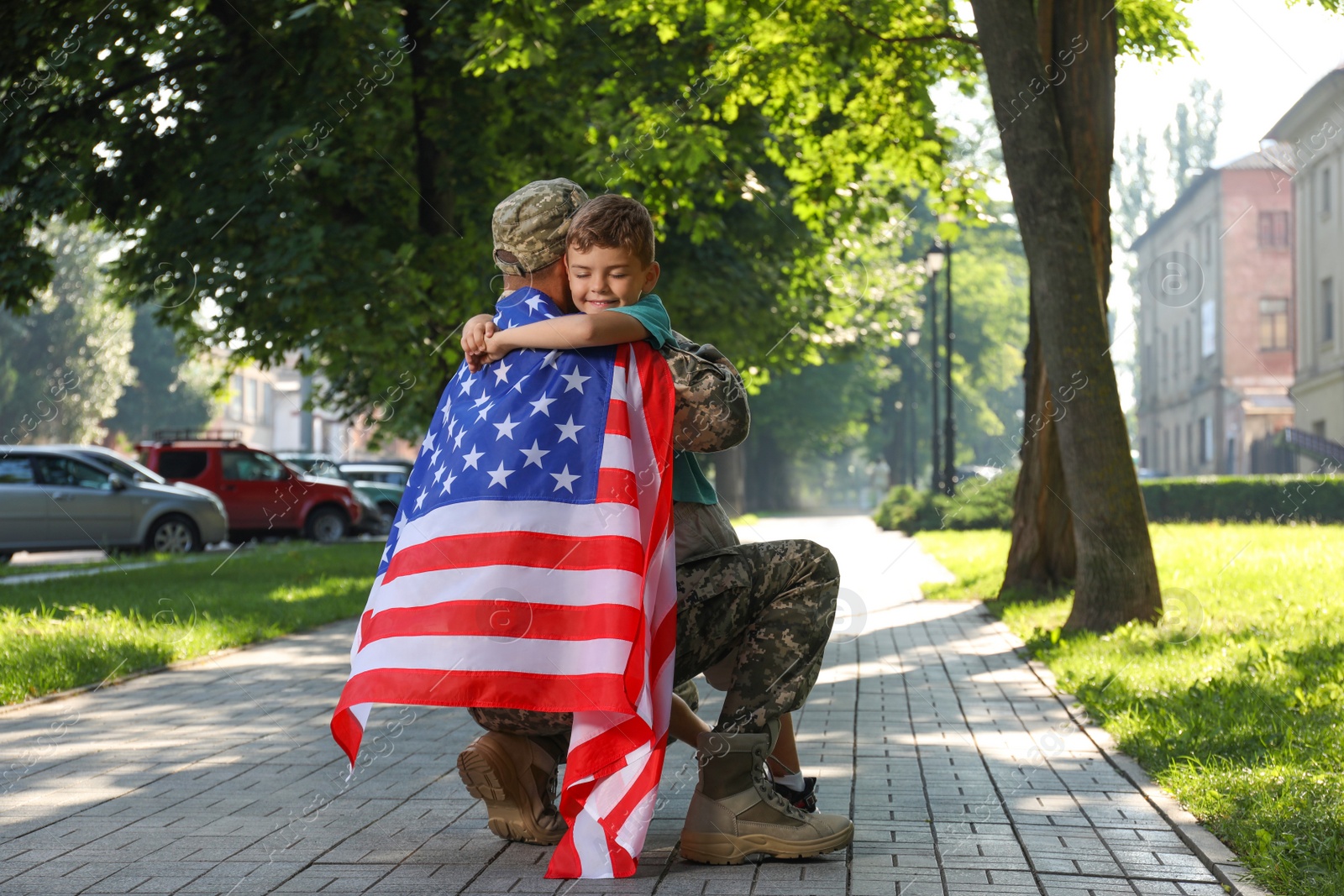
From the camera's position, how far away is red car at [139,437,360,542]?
25.5m

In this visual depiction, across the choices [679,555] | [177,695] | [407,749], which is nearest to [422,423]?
[177,695]

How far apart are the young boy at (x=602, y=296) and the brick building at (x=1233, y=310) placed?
2003 inches

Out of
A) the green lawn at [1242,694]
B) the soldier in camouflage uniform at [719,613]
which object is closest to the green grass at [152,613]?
the soldier in camouflage uniform at [719,613]

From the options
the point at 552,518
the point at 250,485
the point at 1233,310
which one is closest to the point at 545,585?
the point at 552,518

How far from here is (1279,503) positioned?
88.0 ft

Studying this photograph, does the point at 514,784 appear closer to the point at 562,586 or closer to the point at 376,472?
the point at 562,586

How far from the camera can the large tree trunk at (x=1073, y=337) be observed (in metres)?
9.62

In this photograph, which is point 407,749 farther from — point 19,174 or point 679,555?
point 19,174

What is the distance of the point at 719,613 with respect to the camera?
12.8 feet

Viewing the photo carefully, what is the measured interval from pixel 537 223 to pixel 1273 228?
59.0 m

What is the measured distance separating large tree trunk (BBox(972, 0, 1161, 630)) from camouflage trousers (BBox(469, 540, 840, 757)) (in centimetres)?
618

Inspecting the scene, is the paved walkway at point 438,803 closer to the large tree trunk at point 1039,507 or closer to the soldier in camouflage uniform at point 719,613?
the soldier in camouflage uniform at point 719,613

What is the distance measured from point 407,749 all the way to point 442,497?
2.81 m

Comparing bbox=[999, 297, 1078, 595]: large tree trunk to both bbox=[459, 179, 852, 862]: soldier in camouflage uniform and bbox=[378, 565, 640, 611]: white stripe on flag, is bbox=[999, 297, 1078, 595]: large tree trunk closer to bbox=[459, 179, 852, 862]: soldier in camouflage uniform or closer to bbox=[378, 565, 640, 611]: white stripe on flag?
bbox=[459, 179, 852, 862]: soldier in camouflage uniform
